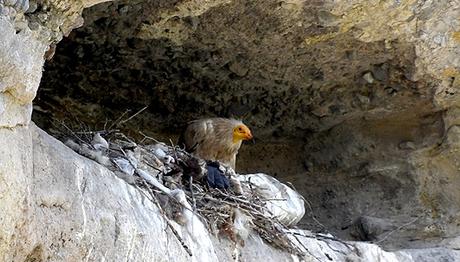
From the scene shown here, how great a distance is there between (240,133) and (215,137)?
0.39 feet

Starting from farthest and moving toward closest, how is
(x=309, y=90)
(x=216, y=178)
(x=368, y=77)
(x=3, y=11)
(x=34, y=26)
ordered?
(x=309, y=90)
(x=368, y=77)
(x=216, y=178)
(x=34, y=26)
(x=3, y=11)

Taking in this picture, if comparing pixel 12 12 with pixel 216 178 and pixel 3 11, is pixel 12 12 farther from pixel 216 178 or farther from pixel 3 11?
pixel 216 178

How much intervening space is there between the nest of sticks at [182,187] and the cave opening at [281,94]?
54cm

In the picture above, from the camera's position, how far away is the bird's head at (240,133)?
4.53m

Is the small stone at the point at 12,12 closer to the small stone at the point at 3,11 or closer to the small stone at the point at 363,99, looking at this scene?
the small stone at the point at 3,11

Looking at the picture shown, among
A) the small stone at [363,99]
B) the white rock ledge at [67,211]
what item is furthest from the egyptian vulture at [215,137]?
the white rock ledge at [67,211]

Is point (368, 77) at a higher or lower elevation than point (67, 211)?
lower

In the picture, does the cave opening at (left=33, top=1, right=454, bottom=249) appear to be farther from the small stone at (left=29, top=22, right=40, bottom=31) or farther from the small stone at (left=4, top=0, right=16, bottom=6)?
the small stone at (left=4, top=0, right=16, bottom=6)

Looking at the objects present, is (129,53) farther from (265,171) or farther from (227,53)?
A: (265,171)

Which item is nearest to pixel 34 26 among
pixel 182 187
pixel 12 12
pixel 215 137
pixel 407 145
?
pixel 12 12

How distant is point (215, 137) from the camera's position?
14.9ft

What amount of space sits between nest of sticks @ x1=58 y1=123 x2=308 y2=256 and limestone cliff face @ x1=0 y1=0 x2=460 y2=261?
0.58 ft

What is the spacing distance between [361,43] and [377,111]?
26.1 inches

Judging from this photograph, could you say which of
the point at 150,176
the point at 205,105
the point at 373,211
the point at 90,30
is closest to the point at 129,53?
the point at 90,30
